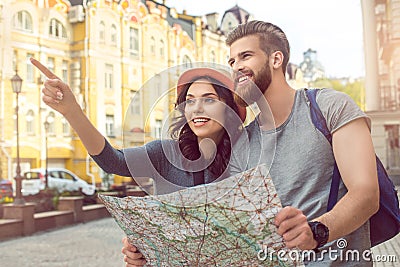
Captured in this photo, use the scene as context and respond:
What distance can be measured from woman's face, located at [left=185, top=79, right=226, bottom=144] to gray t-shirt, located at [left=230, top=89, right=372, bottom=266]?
8cm

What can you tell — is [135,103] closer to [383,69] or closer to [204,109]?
[204,109]

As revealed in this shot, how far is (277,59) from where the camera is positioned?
26.4 inches

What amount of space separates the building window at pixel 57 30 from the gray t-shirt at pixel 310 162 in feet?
26.8

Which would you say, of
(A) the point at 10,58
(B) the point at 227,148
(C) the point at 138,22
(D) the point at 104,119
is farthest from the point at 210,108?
(C) the point at 138,22

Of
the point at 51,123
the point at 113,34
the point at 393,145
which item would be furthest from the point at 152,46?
the point at 393,145

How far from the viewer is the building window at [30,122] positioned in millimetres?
7543

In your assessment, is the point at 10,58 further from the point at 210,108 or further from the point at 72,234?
the point at 210,108

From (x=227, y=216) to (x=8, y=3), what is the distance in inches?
310

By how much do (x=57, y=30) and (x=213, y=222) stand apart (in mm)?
8522

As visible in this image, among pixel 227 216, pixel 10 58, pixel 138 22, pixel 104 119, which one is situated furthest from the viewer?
pixel 138 22

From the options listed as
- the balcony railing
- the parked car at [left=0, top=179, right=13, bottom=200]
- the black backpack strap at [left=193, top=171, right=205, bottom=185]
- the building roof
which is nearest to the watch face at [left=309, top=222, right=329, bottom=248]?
the black backpack strap at [left=193, top=171, right=205, bottom=185]

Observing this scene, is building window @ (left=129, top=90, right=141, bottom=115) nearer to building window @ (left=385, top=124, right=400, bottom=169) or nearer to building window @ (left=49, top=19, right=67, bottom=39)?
building window @ (left=385, top=124, right=400, bottom=169)

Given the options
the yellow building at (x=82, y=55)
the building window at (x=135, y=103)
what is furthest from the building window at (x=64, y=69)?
the building window at (x=135, y=103)

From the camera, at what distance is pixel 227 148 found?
0.57 metres
